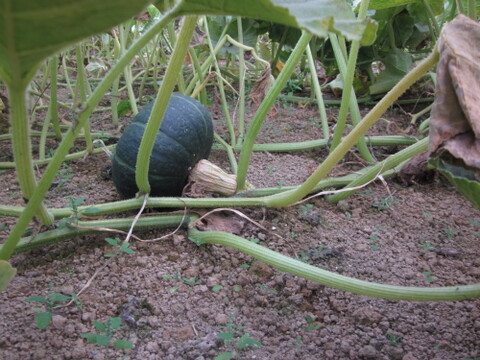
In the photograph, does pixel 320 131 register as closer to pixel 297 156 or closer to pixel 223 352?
pixel 297 156

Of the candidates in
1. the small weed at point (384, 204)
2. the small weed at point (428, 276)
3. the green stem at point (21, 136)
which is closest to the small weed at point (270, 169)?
the small weed at point (384, 204)

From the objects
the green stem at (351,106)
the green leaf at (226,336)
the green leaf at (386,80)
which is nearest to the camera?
the green leaf at (226,336)

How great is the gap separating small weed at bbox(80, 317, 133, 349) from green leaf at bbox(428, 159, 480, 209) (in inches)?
27.1

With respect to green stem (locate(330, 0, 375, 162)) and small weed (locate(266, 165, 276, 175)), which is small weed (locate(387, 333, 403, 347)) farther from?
small weed (locate(266, 165, 276, 175))

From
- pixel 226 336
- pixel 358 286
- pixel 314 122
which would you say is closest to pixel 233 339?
pixel 226 336

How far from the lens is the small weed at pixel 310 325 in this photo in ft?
3.44

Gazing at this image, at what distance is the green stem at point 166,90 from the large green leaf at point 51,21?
39 cm

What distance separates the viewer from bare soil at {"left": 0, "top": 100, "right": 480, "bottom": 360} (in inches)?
38.2

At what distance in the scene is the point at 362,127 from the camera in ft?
3.25

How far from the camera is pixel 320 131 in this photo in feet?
7.54

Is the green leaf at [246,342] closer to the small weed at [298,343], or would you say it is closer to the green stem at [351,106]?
the small weed at [298,343]

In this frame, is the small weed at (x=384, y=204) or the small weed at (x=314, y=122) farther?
the small weed at (x=314, y=122)

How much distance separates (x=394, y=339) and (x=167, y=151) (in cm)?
90

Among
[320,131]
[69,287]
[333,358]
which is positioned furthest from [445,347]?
[320,131]
